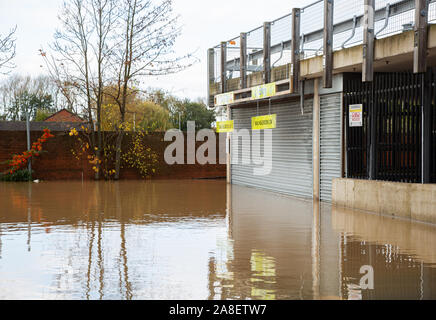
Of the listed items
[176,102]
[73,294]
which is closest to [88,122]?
[73,294]

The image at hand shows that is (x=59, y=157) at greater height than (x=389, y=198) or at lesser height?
greater

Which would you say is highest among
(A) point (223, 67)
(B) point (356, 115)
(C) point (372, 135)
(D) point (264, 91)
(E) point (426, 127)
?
(A) point (223, 67)

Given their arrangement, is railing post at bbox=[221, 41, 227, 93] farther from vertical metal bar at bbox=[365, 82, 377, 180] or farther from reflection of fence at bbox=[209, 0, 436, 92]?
vertical metal bar at bbox=[365, 82, 377, 180]

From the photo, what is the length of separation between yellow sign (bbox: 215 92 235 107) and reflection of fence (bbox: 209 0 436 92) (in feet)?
1.60

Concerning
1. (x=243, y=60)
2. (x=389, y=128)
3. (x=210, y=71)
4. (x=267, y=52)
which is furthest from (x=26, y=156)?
(x=389, y=128)

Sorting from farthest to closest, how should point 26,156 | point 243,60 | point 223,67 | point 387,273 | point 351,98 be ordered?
point 26,156, point 223,67, point 243,60, point 351,98, point 387,273

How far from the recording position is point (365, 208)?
1445 centimetres

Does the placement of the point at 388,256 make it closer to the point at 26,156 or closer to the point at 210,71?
the point at 210,71

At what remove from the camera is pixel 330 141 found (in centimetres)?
1697

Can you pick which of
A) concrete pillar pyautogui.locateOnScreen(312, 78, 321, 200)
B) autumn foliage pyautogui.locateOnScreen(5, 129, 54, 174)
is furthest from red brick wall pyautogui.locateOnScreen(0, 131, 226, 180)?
concrete pillar pyautogui.locateOnScreen(312, 78, 321, 200)

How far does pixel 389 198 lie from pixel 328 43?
14.2 ft
